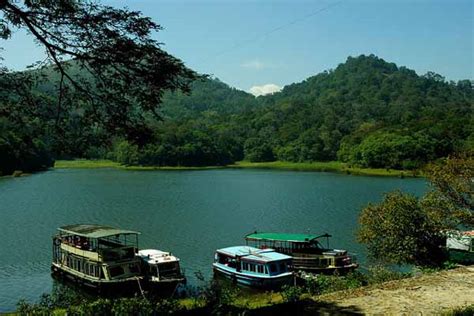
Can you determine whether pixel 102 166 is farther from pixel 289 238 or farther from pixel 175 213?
pixel 289 238

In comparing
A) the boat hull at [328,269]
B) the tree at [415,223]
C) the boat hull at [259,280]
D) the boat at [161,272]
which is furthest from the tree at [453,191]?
the boat at [161,272]

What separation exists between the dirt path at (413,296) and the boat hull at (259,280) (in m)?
11.4

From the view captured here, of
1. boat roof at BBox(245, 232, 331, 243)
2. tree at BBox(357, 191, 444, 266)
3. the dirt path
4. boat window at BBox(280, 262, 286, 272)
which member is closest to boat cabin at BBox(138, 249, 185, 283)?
boat window at BBox(280, 262, 286, 272)

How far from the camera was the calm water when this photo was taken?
108ft

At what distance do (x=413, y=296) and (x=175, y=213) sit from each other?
39.3 m

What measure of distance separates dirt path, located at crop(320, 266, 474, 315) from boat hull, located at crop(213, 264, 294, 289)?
1136cm

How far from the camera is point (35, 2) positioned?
8.93m

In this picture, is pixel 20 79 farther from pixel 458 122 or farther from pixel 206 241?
pixel 458 122

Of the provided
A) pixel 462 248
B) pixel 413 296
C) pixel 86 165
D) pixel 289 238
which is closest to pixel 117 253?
pixel 289 238

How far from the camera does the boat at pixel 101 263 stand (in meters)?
25.9

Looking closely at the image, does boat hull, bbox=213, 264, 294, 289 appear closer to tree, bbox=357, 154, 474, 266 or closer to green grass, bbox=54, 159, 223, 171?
tree, bbox=357, 154, 474, 266

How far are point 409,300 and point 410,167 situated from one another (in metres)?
89.3

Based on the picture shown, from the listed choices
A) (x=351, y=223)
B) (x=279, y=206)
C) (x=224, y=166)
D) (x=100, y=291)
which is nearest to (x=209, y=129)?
(x=224, y=166)

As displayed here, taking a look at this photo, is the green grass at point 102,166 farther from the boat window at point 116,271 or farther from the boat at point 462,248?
the boat at point 462,248
